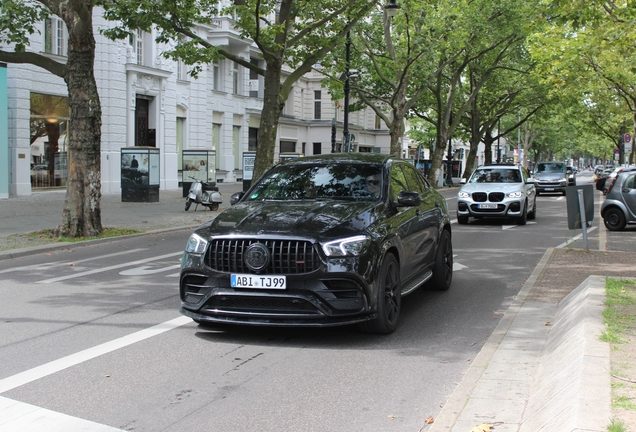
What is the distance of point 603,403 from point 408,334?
9.72 ft

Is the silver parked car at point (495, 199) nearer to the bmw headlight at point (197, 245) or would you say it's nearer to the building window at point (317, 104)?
the bmw headlight at point (197, 245)

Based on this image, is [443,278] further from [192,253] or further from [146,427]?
[146,427]

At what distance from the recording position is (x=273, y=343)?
6.39m

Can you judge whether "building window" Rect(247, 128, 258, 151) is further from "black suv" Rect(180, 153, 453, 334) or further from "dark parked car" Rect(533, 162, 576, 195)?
"black suv" Rect(180, 153, 453, 334)

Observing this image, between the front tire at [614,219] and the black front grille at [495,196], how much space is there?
2508mm

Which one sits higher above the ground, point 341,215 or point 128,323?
point 341,215

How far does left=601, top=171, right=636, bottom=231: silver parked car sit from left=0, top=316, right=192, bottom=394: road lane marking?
13.3 metres

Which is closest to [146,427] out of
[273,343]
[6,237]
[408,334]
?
[273,343]

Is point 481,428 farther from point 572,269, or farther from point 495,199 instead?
point 495,199

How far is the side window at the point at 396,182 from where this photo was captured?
7.57 m

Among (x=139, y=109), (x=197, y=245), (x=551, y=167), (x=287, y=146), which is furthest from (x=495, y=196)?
(x=287, y=146)

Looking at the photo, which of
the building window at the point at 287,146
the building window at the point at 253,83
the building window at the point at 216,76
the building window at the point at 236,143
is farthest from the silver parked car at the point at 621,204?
the building window at the point at 287,146

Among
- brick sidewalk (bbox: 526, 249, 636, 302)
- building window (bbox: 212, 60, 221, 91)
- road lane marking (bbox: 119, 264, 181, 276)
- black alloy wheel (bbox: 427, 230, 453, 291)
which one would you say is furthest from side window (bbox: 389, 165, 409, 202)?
building window (bbox: 212, 60, 221, 91)

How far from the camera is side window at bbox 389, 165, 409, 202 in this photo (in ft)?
24.8
